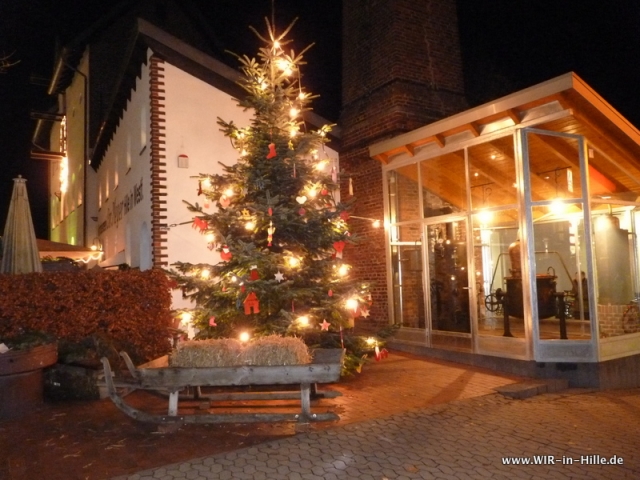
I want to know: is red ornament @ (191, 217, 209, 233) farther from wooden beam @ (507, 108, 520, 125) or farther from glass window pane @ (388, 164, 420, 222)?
wooden beam @ (507, 108, 520, 125)

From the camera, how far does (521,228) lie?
27.3 ft

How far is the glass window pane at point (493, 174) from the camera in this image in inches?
343

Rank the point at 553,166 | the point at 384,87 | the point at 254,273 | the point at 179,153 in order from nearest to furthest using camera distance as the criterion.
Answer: the point at 254,273 → the point at 553,166 → the point at 179,153 → the point at 384,87

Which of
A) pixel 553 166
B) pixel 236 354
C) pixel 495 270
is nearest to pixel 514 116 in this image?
pixel 553 166

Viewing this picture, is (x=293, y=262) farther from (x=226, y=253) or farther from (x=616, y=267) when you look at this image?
(x=616, y=267)

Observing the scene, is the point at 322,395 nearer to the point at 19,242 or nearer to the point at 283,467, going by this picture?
the point at 283,467

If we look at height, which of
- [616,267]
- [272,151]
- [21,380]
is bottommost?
[21,380]

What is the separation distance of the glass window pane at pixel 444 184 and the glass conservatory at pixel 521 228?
21 mm

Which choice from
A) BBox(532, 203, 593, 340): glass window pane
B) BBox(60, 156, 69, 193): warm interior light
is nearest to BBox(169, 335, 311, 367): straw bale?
BBox(532, 203, 593, 340): glass window pane

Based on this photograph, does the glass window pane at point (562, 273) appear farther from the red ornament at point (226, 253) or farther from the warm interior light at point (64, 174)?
the warm interior light at point (64, 174)

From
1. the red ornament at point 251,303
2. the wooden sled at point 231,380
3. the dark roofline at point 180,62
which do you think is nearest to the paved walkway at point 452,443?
the wooden sled at point 231,380

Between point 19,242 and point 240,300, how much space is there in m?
4.13

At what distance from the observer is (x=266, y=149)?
8.12 meters

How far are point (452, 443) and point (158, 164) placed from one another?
7.49m
